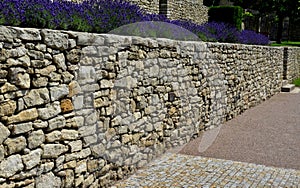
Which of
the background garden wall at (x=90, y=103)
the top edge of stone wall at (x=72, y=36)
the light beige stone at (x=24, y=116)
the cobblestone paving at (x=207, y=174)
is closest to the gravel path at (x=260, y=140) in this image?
the cobblestone paving at (x=207, y=174)

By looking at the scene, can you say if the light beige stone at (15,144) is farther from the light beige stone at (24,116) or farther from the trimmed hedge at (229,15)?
the trimmed hedge at (229,15)

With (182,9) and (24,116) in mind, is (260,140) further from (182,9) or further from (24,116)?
(182,9)

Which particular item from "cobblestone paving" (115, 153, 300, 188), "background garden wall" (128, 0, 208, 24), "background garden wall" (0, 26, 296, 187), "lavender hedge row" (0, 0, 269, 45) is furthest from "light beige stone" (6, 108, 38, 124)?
"background garden wall" (128, 0, 208, 24)

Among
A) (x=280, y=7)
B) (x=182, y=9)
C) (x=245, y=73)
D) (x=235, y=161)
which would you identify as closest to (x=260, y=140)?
(x=235, y=161)

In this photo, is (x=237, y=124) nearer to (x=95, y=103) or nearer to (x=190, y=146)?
(x=190, y=146)

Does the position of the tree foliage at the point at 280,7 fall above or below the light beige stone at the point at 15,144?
above

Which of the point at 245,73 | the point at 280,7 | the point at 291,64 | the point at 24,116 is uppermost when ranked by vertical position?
the point at 280,7

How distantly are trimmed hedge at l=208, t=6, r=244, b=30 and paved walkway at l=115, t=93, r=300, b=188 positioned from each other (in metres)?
9.66

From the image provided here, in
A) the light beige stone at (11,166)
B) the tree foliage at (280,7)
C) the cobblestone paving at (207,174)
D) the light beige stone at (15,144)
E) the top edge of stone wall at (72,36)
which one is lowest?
the cobblestone paving at (207,174)

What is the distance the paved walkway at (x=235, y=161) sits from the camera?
4.38 m

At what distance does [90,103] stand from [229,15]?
1423 centimetres

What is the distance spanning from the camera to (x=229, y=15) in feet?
55.9

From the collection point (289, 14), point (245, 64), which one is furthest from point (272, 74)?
point (289, 14)

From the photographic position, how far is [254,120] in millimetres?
8297
